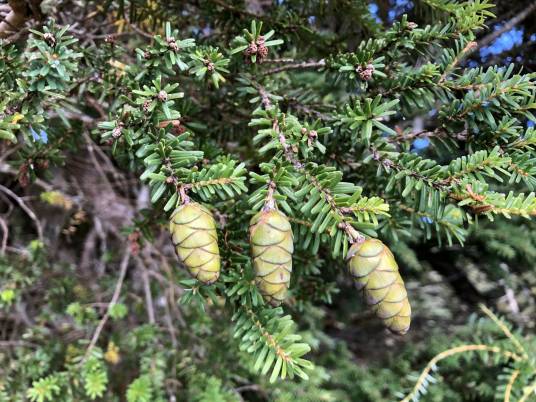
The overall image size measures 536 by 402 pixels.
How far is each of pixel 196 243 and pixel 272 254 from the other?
0.10 m

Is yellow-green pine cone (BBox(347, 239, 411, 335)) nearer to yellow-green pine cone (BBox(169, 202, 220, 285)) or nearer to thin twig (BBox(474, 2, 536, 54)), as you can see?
yellow-green pine cone (BBox(169, 202, 220, 285))

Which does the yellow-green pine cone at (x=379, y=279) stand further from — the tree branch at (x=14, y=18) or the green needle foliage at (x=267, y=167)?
the tree branch at (x=14, y=18)

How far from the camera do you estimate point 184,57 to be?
698 mm

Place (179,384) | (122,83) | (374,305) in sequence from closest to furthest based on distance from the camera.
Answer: (374,305) → (122,83) → (179,384)

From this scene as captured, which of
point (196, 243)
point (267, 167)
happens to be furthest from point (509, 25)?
point (196, 243)

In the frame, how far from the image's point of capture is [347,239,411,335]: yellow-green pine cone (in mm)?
552

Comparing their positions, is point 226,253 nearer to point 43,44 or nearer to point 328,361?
point 43,44

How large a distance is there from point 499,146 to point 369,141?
22 cm

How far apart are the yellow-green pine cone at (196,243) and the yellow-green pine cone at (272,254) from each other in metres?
0.06

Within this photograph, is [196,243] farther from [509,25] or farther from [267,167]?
[509,25]

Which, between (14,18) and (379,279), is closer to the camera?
(379,279)

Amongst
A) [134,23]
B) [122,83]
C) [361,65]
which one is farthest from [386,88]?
[134,23]

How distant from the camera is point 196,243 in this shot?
0.55 m

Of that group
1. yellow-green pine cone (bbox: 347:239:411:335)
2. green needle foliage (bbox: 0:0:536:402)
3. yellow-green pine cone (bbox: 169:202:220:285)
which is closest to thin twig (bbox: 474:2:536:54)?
green needle foliage (bbox: 0:0:536:402)
